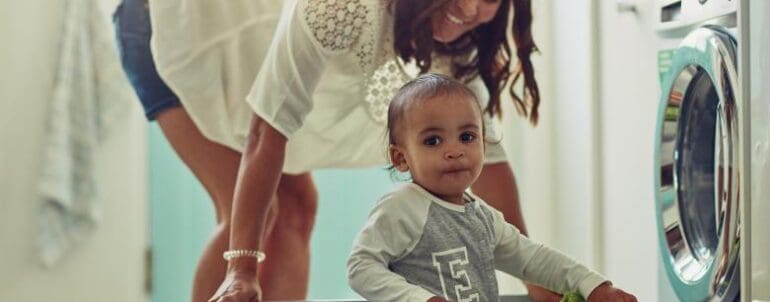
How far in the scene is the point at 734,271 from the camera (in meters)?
1.55

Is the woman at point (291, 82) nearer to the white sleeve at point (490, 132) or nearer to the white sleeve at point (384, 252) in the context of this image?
the white sleeve at point (490, 132)

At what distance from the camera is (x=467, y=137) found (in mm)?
1551

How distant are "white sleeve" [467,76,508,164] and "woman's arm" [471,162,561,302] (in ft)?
0.05

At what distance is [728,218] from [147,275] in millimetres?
1394

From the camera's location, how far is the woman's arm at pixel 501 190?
2340mm

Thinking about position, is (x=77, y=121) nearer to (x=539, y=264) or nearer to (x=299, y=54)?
(x=299, y=54)

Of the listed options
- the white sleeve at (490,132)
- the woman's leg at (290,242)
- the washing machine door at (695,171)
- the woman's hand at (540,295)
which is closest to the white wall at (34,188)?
the woman's leg at (290,242)

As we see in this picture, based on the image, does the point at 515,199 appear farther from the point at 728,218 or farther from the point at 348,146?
the point at 728,218

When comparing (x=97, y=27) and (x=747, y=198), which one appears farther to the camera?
(x=97, y=27)

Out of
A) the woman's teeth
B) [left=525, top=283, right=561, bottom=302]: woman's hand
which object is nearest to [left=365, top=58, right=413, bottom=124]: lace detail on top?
the woman's teeth

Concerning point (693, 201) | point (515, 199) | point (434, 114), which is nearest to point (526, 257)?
point (434, 114)

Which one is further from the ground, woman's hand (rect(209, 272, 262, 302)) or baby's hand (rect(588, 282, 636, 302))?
baby's hand (rect(588, 282, 636, 302))

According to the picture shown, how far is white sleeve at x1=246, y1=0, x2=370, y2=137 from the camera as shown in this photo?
2219 mm

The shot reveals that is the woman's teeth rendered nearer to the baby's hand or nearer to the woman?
the woman
